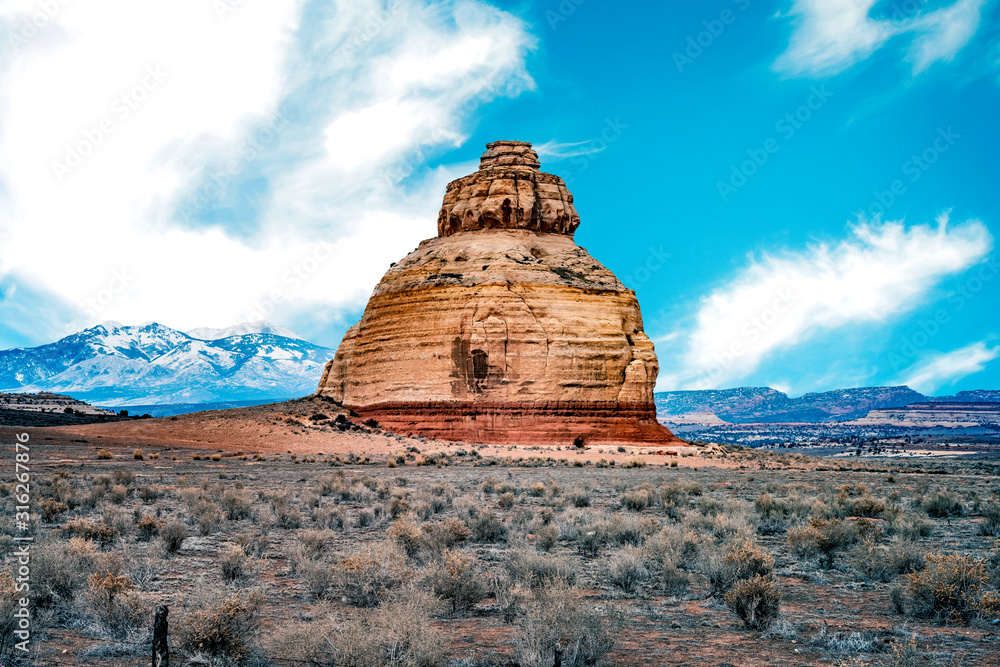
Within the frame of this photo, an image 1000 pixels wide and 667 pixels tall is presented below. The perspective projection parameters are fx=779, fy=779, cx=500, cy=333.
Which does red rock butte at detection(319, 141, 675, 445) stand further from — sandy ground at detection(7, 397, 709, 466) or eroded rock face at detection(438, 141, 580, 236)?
sandy ground at detection(7, 397, 709, 466)

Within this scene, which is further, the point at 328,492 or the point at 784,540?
the point at 328,492

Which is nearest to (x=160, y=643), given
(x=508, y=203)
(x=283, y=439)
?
(x=283, y=439)

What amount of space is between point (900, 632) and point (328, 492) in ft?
49.1

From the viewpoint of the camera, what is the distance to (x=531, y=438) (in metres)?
47.9

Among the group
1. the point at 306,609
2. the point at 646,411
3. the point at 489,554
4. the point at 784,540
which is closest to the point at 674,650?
the point at 306,609

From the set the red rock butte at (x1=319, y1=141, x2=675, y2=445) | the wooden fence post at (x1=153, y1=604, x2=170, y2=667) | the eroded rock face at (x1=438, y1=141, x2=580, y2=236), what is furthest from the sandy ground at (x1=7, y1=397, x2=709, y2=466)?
the wooden fence post at (x1=153, y1=604, x2=170, y2=667)

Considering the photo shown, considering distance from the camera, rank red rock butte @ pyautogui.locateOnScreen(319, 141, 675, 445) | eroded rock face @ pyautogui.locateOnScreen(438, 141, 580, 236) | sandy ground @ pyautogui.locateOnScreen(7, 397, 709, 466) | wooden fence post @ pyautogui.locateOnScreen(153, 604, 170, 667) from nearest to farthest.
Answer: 1. wooden fence post @ pyautogui.locateOnScreen(153, 604, 170, 667)
2. sandy ground @ pyautogui.locateOnScreen(7, 397, 709, 466)
3. red rock butte @ pyautogui.locateOnScreen(319, 141, 675, 445)
4. eroded rock face @ pyautogui.locateOnScreen(438, 141, 580, 236)

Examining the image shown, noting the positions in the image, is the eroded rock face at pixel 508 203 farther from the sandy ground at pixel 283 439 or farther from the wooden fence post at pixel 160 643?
the wooden fence post at pixel 160 643

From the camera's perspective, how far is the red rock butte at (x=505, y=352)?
4950 centimetres

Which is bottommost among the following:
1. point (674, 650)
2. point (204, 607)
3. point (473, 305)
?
point (674, 650)

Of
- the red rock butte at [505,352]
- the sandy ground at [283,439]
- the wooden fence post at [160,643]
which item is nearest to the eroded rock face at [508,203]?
the red rock butte at [505,352]

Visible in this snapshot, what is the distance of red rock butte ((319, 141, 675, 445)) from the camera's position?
49.5 m

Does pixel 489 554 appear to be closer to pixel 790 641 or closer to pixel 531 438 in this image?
pixel 790 641

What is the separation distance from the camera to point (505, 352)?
49969 millimetres
